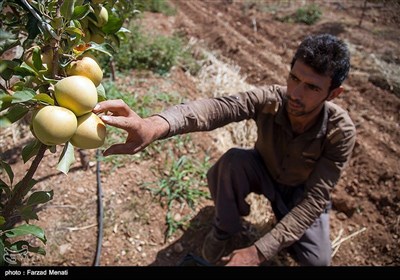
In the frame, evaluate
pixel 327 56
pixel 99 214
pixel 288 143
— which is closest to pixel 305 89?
pixel 327 56

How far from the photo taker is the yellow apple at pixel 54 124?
91 cm

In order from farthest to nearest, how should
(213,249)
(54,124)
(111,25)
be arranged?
(213,249), (111,25), (54,124)

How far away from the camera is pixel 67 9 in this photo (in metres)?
0.92

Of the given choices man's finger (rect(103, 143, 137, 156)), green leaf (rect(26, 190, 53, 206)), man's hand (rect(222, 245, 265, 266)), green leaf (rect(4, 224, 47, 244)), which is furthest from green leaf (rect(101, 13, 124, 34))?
man's hand (rect(222, 245, 265, 266))

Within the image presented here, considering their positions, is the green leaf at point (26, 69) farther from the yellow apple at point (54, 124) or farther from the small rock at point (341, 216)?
the small rock at point (341, 216)

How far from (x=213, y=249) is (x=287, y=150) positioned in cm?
91

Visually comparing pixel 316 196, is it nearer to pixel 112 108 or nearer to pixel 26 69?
pixel 112 108

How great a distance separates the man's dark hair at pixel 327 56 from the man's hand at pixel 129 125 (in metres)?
1.01

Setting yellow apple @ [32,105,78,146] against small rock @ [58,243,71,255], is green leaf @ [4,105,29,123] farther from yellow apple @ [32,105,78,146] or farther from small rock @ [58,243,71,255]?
small rock @ [58,243,71,255]

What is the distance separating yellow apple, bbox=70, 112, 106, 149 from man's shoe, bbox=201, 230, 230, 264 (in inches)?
65.9

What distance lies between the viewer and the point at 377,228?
2.94m

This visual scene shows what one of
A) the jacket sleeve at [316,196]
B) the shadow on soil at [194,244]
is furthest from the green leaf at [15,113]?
the shadow on soil at [194,244]

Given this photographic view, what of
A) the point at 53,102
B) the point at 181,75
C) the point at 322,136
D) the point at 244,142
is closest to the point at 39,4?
the point at 53,102

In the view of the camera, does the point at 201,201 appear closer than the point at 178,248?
No
